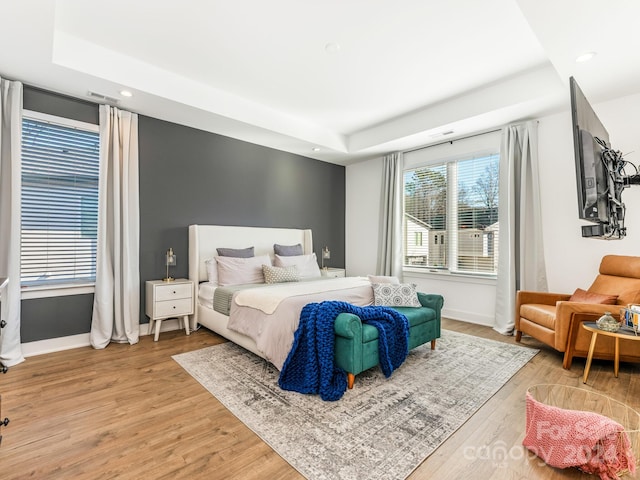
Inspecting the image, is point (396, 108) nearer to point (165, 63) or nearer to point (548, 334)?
point (165, 63)

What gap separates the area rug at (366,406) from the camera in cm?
170

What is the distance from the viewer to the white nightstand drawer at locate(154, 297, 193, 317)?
11.8ft

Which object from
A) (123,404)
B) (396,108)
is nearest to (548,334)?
(396,108)

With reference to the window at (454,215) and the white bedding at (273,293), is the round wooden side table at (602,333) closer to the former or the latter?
the window at (454,215)

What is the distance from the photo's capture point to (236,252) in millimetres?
4262

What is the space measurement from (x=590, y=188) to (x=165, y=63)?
3750mm

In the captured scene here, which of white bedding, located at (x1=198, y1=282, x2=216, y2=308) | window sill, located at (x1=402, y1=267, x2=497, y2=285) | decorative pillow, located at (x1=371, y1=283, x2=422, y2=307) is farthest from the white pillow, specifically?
window sill, located at (x1=402, y1=267, x2=497, y2=285)

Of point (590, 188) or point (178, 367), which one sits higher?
point (590, 188)

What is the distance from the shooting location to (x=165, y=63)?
322 cm

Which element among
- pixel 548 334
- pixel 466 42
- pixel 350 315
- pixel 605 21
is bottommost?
pixel 548 334

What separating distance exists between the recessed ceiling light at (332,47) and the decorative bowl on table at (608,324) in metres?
3.24

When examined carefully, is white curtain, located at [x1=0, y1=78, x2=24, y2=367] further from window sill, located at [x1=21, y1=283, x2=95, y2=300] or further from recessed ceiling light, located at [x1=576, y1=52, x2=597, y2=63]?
recessed ceiling light, located at [x1=576, y1=52, x2=597, y2=63]

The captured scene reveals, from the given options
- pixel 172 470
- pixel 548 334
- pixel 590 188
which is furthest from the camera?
pixel 548 334

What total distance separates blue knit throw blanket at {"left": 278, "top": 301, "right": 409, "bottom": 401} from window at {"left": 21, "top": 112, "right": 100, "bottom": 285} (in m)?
2.60
